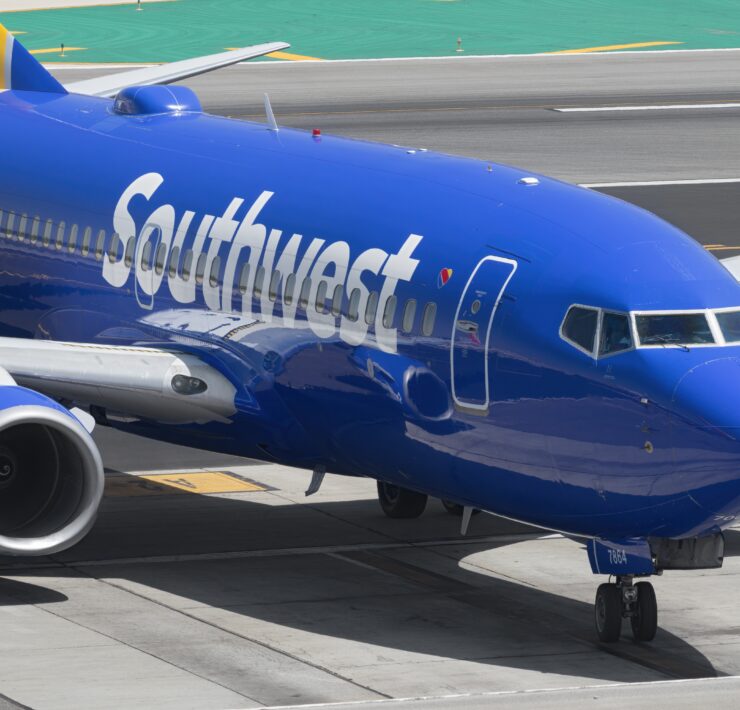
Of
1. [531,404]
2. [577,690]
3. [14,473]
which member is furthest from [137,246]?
[577,690]

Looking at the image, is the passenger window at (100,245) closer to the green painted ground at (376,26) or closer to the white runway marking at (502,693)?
the white runway marking at (502,693)

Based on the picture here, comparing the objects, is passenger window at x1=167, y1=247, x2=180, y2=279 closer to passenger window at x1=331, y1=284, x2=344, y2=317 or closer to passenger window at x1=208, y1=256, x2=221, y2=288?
passenger window at x1=208, y1=256, x2=221, y2=288

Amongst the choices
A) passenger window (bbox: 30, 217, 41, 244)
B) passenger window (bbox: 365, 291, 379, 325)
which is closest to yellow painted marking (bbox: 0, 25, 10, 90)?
passenger window (bbox: 30, 217, 41, 244)

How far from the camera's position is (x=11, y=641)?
1948 centimetres

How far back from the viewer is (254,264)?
73.6 ft

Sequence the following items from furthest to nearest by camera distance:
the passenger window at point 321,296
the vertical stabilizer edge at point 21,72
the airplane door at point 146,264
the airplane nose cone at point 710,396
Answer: the vertical stabilizer edge at point 21,72, the airplane door at point 146,264, the passenger window at point 321,296, the airplane nose cone at point 710,396

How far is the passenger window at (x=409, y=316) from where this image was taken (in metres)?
19.9

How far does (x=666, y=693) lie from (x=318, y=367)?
5764mm

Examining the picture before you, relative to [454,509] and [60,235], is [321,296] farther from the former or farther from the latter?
[60,235]

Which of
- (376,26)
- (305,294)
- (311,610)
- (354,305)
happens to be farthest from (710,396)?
(376,26)

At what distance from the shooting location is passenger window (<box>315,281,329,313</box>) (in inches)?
837

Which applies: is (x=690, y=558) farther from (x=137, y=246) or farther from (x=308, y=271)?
(x=137, y=246)

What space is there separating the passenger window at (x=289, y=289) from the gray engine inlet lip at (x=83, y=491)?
278cm

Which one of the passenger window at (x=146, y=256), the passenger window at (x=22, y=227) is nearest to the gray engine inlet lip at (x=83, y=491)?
the passenger window at (x=146, y=256)
